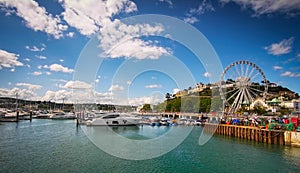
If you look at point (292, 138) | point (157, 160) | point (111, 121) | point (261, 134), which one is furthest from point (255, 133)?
point (111, 121)

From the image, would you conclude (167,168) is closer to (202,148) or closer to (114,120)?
(202,148)

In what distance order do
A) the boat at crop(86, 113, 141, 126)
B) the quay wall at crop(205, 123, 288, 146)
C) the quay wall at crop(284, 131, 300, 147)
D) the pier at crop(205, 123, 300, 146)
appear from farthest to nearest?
1. the boat at crop(86, 113, 141, 126)
2. the quay wall at crop(205, 123, 288, 146)
3. the pier at crop(205, 123, 300, 146)
4. the quay wall at crop(284, 131, 300, 147)

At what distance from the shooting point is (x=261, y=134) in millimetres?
34000

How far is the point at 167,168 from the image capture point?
65.8 ft

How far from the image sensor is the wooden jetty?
103 ft

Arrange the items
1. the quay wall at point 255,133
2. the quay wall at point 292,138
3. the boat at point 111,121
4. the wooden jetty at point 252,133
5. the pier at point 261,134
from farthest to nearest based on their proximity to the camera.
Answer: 1. the boat at point 111,121
2. the wooden jetty at point 252,133
3. the quay wall at point 255,133
4. the pier at point 261,134
5. the quay wall at point 292,138

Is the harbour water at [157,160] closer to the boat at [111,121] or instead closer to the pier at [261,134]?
the pier at [261,134]

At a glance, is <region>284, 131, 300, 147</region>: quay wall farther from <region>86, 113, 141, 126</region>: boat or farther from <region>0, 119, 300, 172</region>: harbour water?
<region>86, 113, 141, 126</region>: boat

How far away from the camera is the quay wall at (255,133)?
30.9m

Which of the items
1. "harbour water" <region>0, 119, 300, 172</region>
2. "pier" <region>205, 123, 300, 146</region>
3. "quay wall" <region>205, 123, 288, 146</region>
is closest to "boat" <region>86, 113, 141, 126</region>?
"quay wall" <region>205, 123, 288, 146</region>

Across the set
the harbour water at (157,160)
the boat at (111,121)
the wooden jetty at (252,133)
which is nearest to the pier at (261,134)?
the wooden jetty at (252,133)

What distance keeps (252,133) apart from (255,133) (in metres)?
0.69

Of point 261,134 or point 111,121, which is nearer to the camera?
point 261,134

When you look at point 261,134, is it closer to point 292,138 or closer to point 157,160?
point 292,138
